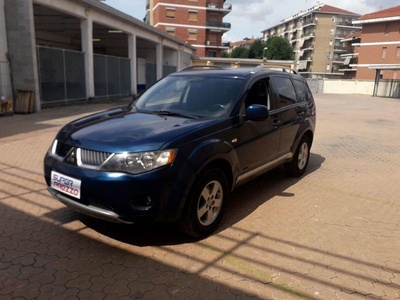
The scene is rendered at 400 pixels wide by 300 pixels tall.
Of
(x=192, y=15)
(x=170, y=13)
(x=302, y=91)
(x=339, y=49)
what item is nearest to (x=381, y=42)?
(x=339, y=49)

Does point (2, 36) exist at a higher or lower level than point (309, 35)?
lower

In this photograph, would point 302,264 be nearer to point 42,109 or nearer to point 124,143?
point 124,143

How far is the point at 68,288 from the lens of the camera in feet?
8.67

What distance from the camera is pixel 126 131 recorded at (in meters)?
3.27

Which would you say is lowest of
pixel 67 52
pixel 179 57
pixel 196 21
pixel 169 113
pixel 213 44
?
pixel 169 113

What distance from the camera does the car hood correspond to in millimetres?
3002

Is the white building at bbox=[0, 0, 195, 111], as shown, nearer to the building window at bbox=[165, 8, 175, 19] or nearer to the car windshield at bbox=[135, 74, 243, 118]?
the car windshield at bbox=[135, 74, 243, 118]

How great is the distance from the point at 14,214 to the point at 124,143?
6.23 feet

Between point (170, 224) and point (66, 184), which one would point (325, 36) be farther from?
point (66, 184)

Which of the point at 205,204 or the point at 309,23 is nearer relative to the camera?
the point at 205,204

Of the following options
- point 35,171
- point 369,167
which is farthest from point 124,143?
point 369,167

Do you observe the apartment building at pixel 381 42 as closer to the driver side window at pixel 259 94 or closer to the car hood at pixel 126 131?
the driver side window at pixel 259 94

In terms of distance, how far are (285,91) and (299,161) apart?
1298mm

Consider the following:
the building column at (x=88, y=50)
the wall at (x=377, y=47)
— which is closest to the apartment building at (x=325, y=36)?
the wall at (x=377, y=47)
